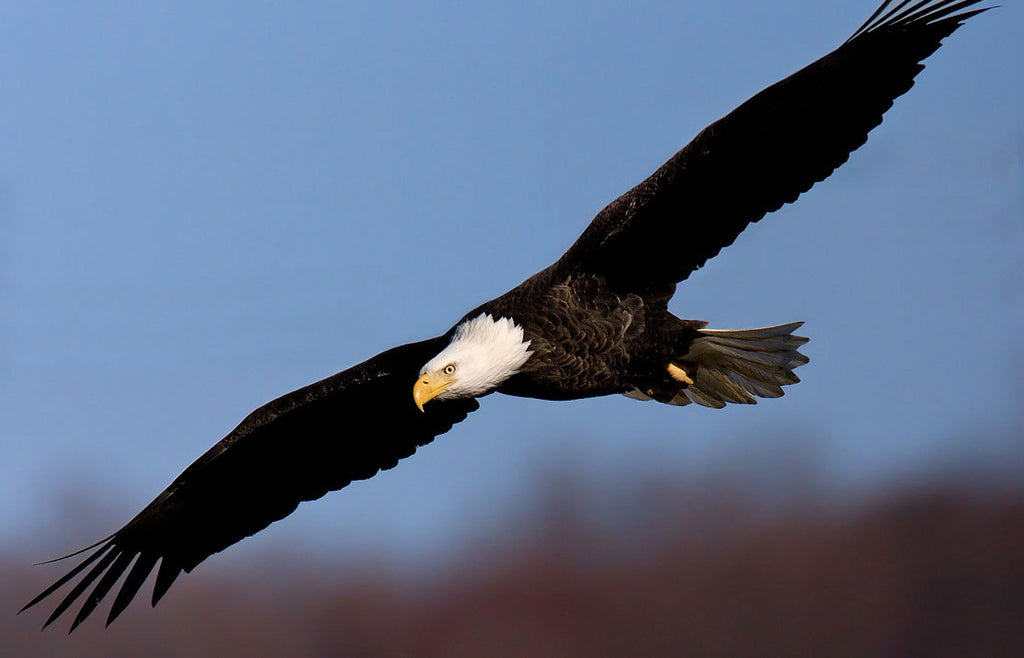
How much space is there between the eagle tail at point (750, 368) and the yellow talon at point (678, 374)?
248mm

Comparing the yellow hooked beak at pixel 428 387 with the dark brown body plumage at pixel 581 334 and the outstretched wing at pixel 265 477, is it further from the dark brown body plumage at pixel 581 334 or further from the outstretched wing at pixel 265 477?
the outstretched wing at pixel 265 477

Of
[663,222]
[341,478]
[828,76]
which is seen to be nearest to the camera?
[828,76]

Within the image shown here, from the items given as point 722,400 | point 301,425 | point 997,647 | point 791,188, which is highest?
point 301,425

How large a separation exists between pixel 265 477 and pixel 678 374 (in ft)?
7.69

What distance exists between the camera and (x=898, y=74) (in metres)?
6.83

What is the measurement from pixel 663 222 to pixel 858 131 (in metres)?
0.99

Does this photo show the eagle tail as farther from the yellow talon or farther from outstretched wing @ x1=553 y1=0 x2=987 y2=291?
outstretched wing @ x1=553 y1=0 x2=987 y2=291

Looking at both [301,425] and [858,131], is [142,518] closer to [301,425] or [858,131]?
[301,425]

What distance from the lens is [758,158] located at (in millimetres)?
7066

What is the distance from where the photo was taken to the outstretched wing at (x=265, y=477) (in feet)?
26.8

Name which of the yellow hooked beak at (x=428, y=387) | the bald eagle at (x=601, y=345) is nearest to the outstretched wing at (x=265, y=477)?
the bald eagle at (x=601, y=345)

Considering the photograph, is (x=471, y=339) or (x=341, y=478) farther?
(x=341, y=478)

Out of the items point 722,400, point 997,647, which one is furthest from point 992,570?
point 722,400

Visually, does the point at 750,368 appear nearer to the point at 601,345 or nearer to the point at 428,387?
the point at 601,345
